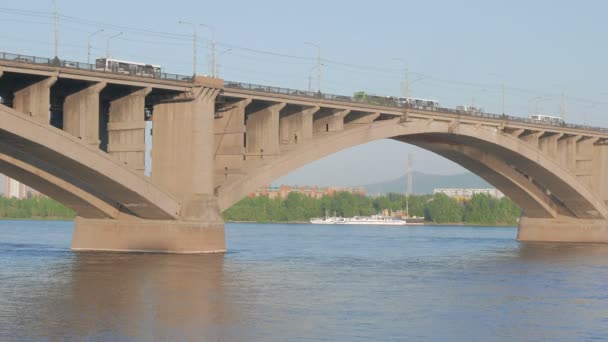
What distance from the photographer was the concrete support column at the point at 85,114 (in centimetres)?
5300

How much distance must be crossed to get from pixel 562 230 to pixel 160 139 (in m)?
53.6

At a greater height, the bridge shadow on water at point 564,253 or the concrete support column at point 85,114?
the concrete support column at point 85,114

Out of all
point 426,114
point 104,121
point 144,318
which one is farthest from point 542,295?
point 426,114

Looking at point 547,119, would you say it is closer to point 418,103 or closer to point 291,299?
point 418,103

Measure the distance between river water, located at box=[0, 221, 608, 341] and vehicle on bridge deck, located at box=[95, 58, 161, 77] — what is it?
11.2 meters

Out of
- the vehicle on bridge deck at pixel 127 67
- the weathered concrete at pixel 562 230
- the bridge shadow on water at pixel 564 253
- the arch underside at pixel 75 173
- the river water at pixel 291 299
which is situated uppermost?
the vehicle on bridge deck at pixel 127 67

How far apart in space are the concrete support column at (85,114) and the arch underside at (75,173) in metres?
1.20

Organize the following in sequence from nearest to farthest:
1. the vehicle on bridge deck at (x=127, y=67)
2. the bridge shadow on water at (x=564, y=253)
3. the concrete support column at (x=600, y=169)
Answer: the vehicle on bridge deck at (x=127, y=67), the bridge shadow on water at (x=564, y=253), the concrete support column at (x=600, y=169)

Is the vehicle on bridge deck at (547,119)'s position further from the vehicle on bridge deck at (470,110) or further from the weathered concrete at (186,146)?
the weathered concrete at (186,146)

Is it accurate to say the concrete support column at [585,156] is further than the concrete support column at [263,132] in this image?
Yes

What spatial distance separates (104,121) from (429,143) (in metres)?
38.0

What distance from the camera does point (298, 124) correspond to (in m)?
67.9

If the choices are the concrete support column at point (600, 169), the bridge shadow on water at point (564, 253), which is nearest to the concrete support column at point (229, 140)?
the bridge shadow on water at point (564, 253)

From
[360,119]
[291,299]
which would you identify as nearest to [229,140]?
[360,119]
